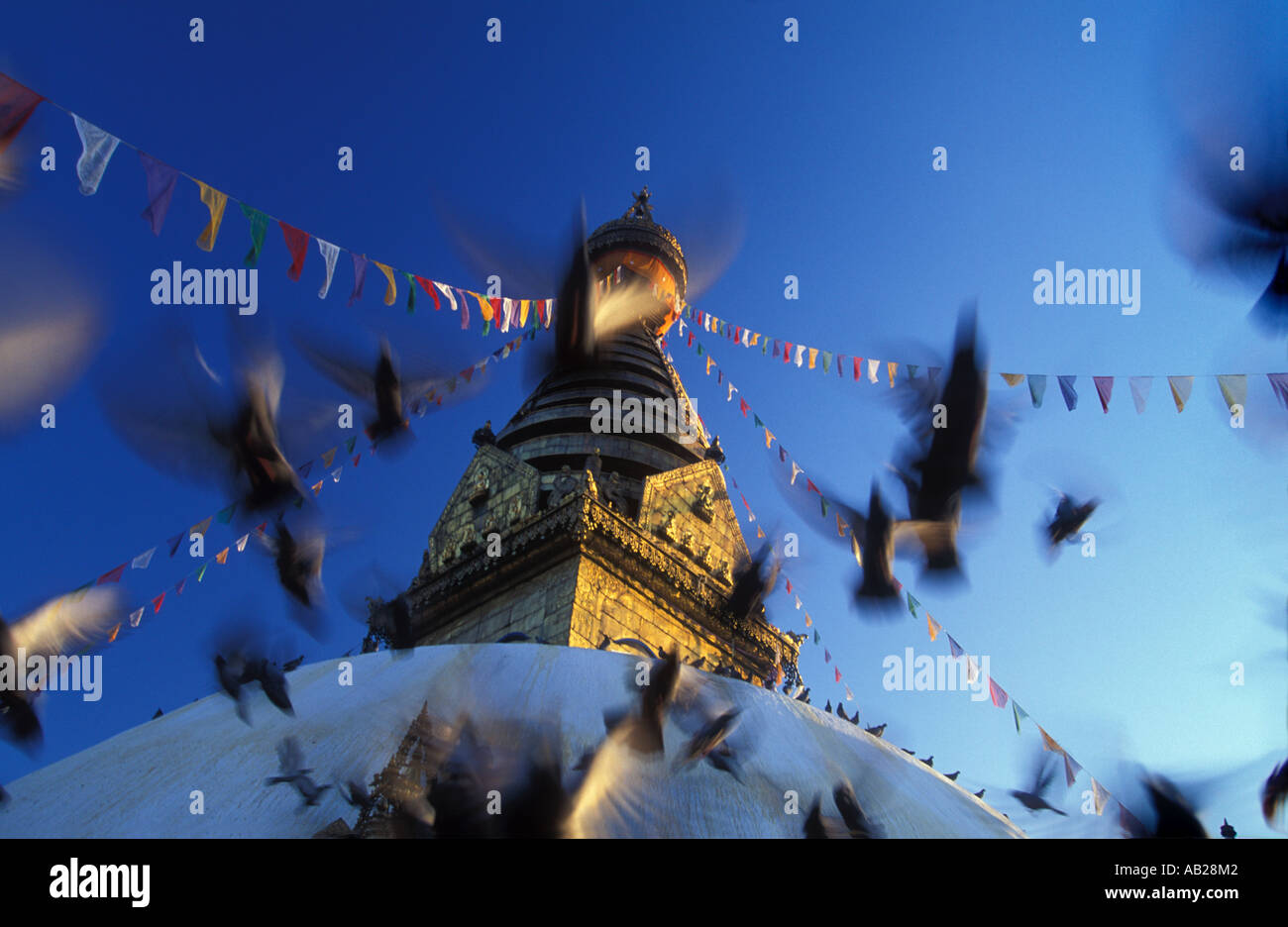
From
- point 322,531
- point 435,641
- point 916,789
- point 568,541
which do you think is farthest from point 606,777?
point 435,641

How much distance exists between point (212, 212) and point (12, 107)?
1635 millimetres

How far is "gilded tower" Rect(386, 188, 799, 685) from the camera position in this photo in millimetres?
11133

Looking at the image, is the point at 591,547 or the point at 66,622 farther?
the point at 591,547

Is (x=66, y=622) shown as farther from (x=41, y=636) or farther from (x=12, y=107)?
(x=12, y=107)

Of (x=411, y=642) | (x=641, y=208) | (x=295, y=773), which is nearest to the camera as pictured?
(x=295, y=773)

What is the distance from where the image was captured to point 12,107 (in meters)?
6.00

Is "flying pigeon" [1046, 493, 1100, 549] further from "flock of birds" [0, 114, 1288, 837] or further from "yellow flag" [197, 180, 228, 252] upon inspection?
"yellow flag" [197, 180, 228, 252]

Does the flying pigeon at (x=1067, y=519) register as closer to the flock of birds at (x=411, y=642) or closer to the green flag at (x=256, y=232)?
the flock of birds at (x=411, y=642)

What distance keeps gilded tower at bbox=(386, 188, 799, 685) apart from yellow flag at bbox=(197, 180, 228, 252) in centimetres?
349

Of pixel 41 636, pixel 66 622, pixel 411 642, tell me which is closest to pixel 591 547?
pixel 411 642
